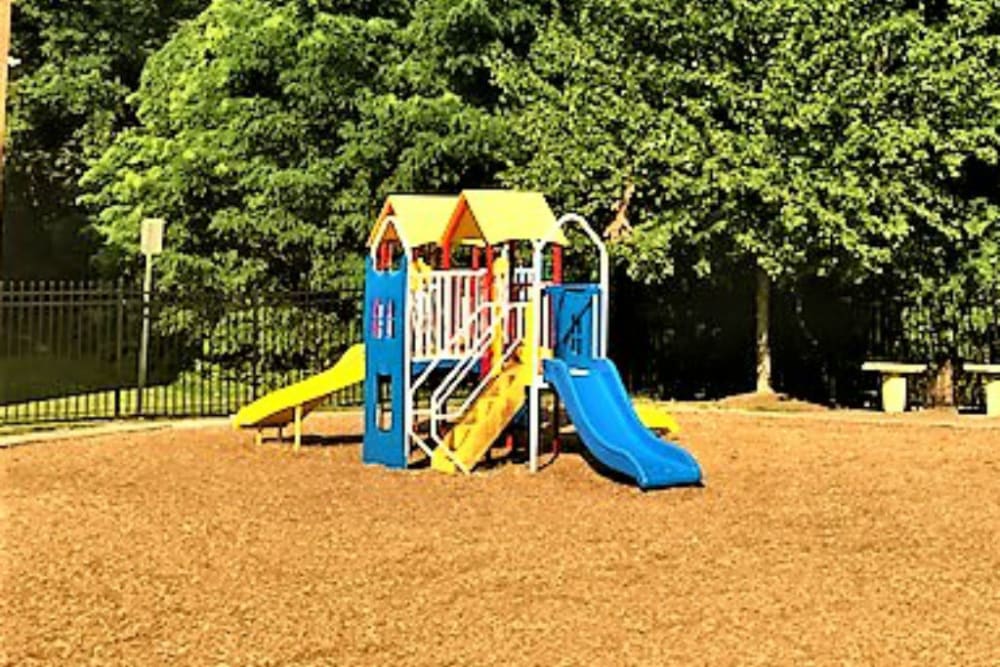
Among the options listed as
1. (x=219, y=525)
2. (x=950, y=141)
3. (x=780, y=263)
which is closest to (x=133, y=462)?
(x=219, y=525)

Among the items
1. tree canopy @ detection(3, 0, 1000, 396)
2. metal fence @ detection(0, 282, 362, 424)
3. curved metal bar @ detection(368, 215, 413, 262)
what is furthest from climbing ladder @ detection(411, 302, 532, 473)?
metal fence @ detection(0, 282, 362, 424)

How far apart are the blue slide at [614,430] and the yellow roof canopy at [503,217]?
4.19 feet

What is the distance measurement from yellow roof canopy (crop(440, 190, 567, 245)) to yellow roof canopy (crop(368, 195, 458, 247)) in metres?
0.18

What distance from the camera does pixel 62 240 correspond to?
34281 millimetres

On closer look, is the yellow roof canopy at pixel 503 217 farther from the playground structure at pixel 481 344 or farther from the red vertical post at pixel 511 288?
the red vertical post at pixel 511 288

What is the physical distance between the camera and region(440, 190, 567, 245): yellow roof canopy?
42.1ft

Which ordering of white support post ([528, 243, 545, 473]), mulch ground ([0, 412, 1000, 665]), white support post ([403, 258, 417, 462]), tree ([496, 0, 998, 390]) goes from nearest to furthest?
mulch ground ([0, 412, 1000, 665]) < white support post ([528, 243, 545, 473]) < white support post ([403, 258, 417, 462]) < tree ([496, 0, 998, 390])

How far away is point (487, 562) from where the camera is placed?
8430 millimetres

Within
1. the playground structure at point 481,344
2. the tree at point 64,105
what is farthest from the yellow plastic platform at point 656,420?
the tree at point 64,105

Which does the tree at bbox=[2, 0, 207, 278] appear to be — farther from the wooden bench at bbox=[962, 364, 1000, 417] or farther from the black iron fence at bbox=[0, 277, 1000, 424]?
the wooden bench at bbox=[962, 364, 1000, 417]

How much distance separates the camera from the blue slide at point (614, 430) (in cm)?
1151

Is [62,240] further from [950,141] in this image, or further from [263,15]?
[950,141]

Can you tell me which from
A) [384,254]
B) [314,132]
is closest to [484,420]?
[384,254]

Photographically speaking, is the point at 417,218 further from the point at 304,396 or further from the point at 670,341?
the point at 670,341
